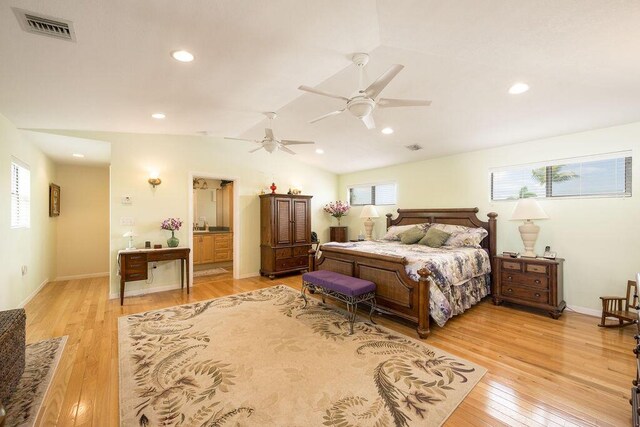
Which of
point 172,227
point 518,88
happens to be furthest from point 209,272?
point 518,88

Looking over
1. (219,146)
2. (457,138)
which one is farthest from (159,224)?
(457,138)

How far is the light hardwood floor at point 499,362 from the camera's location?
6.24 ft

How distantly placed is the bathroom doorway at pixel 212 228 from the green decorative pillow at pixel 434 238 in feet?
13.7

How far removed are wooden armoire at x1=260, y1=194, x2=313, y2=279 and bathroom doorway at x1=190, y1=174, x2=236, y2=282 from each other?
1121 millimetres

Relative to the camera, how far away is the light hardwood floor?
1.90 meters

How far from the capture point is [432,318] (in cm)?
318

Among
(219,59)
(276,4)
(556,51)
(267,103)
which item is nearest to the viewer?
(276,4)

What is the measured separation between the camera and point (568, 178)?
155 inches

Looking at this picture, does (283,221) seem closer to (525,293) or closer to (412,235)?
(412,235)

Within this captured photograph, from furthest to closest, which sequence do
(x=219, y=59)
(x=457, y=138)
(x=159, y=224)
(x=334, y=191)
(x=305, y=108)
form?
(x=334, y=191), (x=159, y=224), (x=457, y=138), (x=305, y=108), (x=219, y=59)

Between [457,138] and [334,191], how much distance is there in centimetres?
366

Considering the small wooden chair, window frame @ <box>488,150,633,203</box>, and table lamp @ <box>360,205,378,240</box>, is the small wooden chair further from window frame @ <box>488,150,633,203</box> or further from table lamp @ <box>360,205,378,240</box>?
table lamp @ <box>360,205,378,240</box>

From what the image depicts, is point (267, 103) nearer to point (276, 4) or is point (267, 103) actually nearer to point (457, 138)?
point (276, 4)

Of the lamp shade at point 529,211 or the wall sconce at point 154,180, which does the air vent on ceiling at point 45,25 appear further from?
the lamp shade at point 529,211
